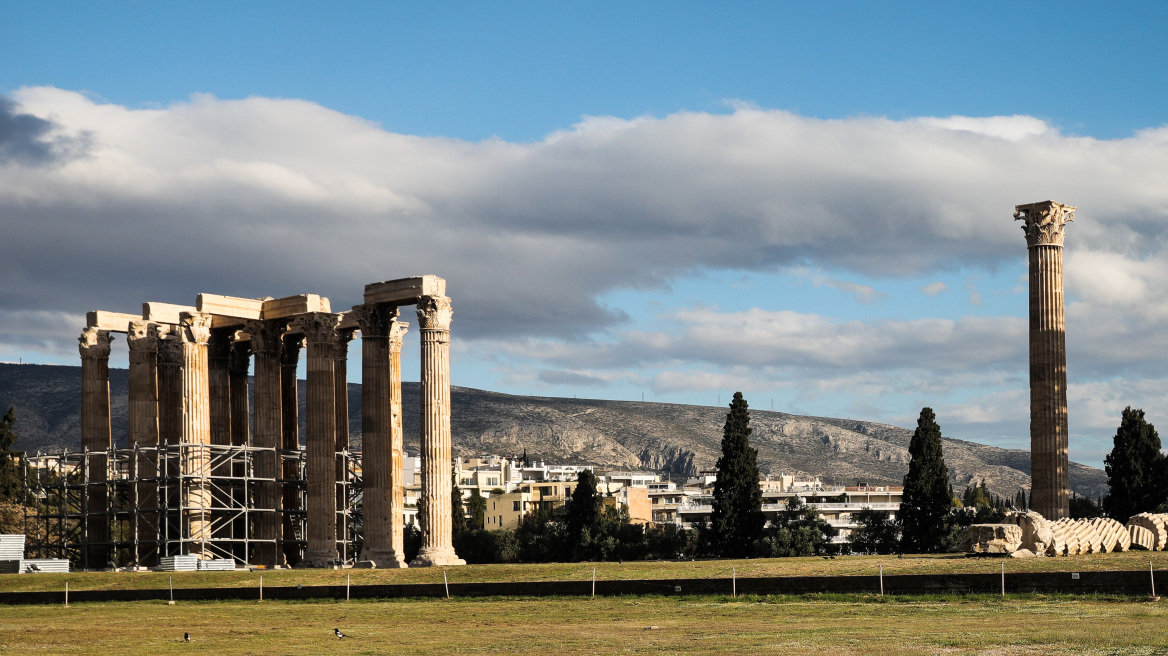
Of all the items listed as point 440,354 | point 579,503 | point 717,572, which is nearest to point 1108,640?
point 717,572

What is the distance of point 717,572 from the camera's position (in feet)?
147

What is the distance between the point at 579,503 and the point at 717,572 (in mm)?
51601

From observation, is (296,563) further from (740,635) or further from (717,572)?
(740,635)

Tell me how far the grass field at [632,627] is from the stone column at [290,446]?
29.6 m

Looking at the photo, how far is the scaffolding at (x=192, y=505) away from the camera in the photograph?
66.7m

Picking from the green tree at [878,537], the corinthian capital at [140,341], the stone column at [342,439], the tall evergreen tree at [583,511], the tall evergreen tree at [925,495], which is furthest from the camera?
the green tree at [878,537]

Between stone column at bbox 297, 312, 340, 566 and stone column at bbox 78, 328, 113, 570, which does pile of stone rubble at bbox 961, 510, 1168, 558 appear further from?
stone column at bbox 78, 328, 113, 570

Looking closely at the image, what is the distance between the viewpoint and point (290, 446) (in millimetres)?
74062

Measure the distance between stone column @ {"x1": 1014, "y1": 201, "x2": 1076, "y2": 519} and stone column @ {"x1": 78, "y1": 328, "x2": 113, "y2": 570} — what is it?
1715 inches

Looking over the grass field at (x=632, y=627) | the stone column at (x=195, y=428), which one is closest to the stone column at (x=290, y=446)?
the stone column at (x=195, y=428)

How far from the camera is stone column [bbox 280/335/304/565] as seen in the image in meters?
72.8

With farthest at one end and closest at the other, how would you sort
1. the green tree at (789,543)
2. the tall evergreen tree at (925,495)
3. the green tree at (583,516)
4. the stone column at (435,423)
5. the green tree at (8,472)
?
the green tree at (583,516) → the green tree at (8,472) → the green tree at (789,543) → the tall evergreen tree at (925,495) → the stone column at (435,423)

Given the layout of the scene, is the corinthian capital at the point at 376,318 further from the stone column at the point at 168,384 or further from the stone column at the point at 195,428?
the stone column at the point at 168,384

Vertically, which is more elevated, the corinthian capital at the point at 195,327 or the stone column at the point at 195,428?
the corinthian capital at the point at 195,327
